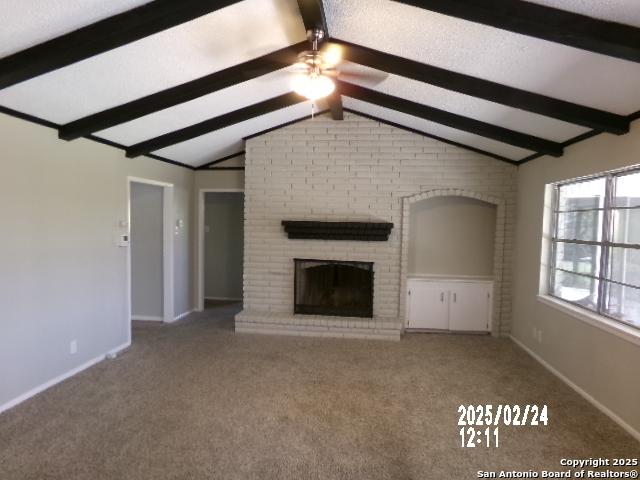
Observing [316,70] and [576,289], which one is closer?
[316,70]

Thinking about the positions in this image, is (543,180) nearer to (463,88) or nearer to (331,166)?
(463,88)

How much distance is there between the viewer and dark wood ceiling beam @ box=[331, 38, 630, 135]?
111 inches

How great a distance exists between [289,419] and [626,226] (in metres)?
3.13

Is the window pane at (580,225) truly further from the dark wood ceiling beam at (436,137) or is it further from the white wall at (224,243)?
the white wall at (224,243)

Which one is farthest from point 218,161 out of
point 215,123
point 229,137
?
point 215,123

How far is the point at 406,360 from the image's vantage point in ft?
13.5

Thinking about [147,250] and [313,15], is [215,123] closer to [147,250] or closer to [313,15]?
[313,15]

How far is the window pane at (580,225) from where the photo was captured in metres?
3.41

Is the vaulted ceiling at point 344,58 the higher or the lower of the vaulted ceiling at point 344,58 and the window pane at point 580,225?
the higher

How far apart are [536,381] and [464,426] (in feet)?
4.16

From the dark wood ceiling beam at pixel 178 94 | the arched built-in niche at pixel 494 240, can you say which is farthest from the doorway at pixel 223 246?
the dark wood ceiling beam at pixel 178 94

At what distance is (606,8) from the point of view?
73.7 inches

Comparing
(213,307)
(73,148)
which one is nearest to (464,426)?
(73,148)

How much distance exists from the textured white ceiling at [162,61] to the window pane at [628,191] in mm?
2890
